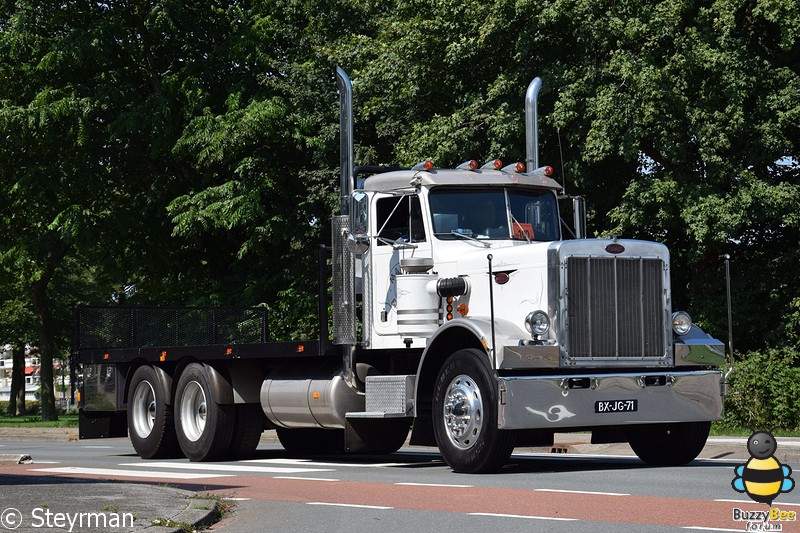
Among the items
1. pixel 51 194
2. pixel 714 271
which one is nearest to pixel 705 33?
pixel 714 271

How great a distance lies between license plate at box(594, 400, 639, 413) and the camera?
44.4ft

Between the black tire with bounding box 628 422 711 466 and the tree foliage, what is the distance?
→ 611 centimetres

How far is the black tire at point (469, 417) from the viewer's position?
13.4 meters

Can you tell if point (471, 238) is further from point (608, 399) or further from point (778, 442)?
point (778, 442)

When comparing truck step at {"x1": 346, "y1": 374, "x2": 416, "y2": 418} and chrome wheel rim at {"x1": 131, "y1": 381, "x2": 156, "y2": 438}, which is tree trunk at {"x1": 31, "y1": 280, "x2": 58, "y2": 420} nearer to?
chrome wheel rim at {"x1": 131, "y1": 381, "x2": 156, "y2": 438}

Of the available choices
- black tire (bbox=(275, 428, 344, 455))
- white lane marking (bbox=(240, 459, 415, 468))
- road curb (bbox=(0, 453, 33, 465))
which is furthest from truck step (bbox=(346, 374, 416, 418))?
road curb (bbox=(0, 453, 33, 465))

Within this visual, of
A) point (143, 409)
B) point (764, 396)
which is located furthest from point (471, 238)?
point (764, 396)

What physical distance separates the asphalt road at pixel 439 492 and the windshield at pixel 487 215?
2612mm

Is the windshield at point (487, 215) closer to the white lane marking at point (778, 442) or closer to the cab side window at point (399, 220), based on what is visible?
the cab side window at point (399, 220)

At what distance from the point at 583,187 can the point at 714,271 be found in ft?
10.6

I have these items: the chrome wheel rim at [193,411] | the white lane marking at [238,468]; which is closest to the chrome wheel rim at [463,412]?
the white lane marking at [238,468]

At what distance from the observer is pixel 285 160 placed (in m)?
33.9

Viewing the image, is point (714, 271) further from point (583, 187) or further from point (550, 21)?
point (550, 21)

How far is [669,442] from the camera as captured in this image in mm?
15062
